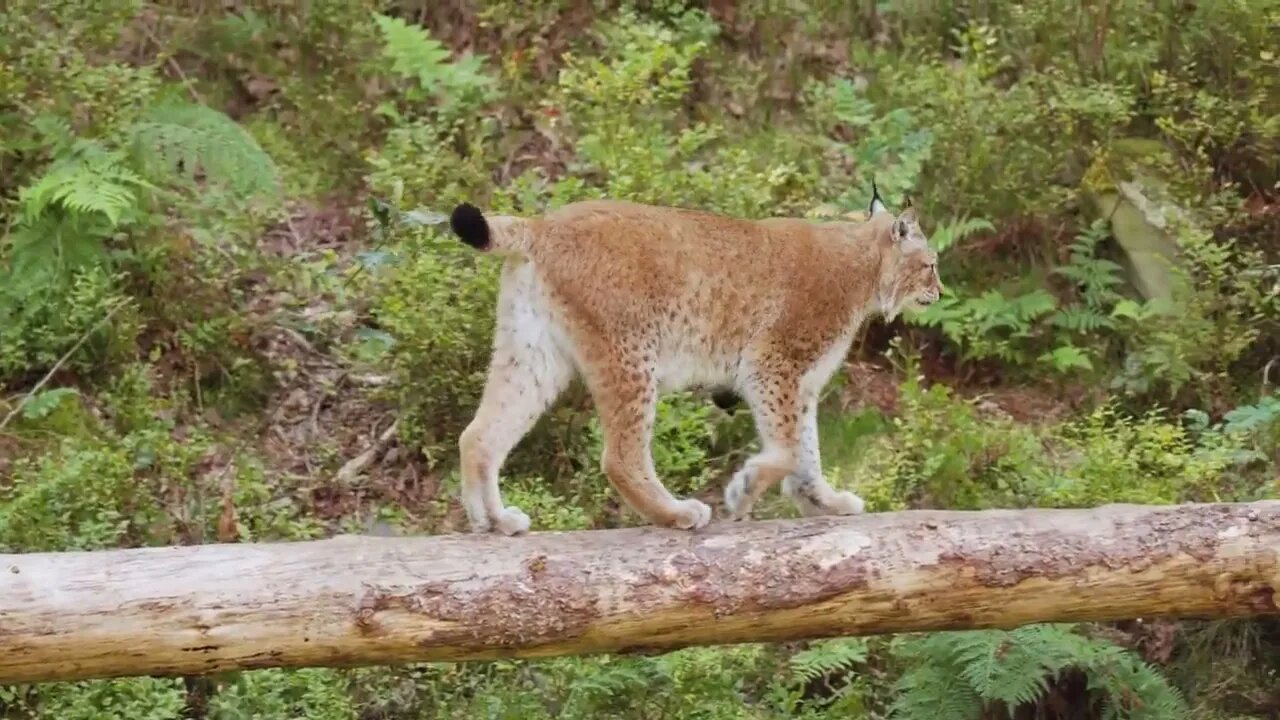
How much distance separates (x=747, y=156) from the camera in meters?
7.00

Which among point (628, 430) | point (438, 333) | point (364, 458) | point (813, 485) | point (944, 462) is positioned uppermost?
point (628, 430)

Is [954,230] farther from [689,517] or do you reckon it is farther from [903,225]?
[689,517]

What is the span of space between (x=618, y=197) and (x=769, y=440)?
1.82m

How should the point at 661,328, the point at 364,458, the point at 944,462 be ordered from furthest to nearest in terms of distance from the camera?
the point at 364,458, the point at 944,462, the point at 661,328

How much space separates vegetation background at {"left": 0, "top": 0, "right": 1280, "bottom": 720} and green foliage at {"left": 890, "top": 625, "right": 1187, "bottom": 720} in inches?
0.6

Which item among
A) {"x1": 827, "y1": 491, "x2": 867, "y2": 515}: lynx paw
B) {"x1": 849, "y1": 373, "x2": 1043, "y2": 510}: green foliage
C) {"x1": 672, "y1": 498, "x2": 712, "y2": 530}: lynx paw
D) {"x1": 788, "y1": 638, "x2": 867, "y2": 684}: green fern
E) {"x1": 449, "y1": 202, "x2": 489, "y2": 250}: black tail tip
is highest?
{"x1": 449, "y1": 202, "x2": 489, "y2": 250}: black tail tip

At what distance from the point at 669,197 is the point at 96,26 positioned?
10.1 feet

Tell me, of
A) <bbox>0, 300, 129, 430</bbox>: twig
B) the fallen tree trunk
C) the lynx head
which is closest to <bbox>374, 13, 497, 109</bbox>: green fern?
<bbox>0, 300, 129, 430</bbox>: twig

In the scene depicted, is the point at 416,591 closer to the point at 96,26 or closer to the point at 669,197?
the point at 669,197

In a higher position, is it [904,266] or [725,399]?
[904,266]

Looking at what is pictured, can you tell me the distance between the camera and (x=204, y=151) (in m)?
6.77

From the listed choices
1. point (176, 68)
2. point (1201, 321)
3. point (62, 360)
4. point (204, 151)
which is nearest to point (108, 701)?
point (62, 360)

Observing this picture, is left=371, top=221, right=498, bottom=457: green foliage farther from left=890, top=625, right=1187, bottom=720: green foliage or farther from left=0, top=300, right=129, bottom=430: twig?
left=890, top=625, right=1187, bottom=720: green foliage

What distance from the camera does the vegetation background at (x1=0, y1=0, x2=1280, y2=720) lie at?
5508 millimetres
